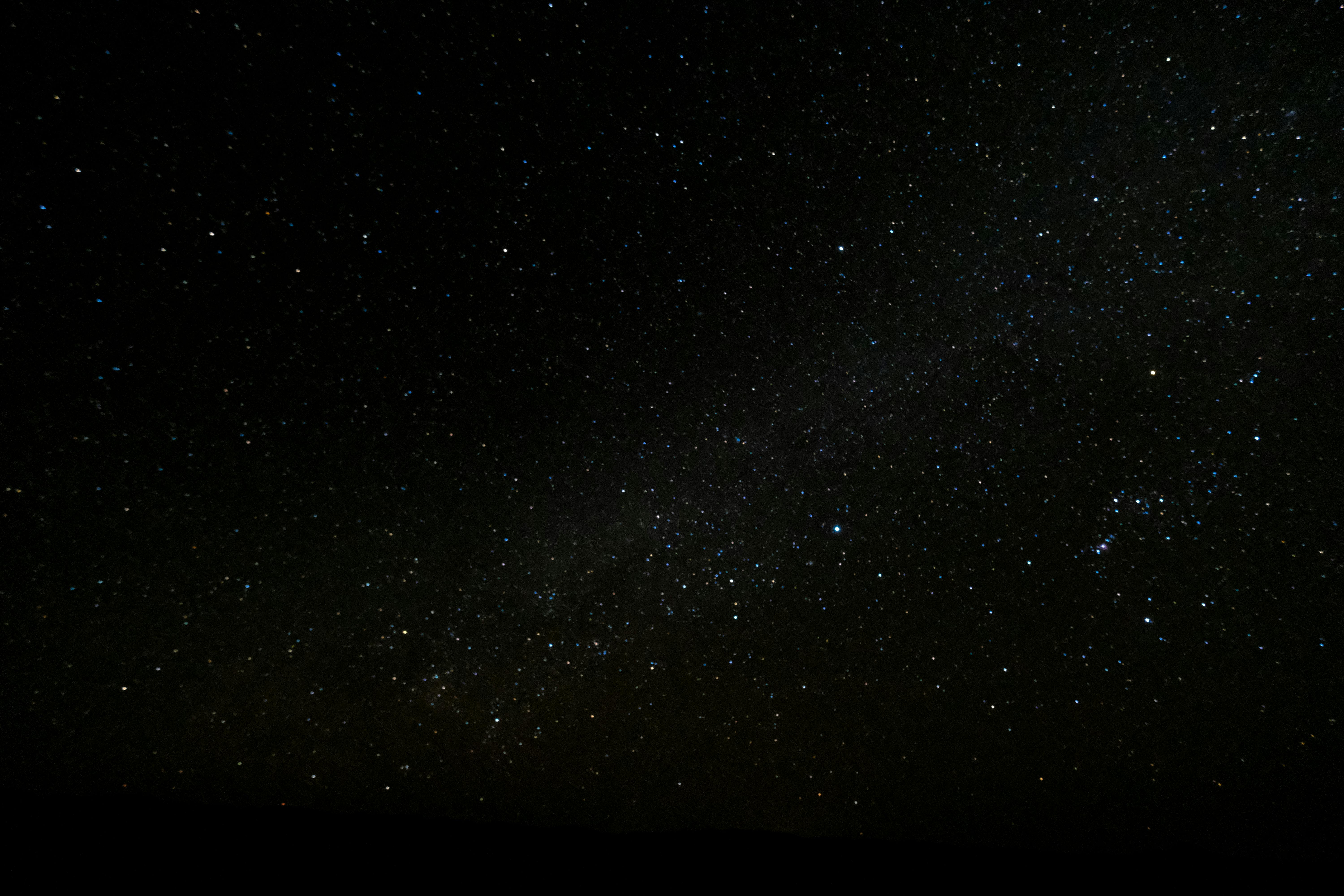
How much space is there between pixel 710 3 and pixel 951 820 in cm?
95

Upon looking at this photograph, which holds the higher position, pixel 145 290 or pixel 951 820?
pixel 145 290

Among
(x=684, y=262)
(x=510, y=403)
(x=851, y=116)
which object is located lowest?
(x=510, y=403)

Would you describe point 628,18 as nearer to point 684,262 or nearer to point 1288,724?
point 684,262

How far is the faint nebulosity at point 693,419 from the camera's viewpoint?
25.3 inches

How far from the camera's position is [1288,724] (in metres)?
0.68

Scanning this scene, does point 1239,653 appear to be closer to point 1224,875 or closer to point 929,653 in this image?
point 1224,875

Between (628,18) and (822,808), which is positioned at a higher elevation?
(628,18)

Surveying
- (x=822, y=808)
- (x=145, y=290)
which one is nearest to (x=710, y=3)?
(x=145, y=290)

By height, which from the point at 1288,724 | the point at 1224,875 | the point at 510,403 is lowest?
the point at 1224,875

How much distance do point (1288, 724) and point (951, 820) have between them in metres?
0.39

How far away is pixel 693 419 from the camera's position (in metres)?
0.70

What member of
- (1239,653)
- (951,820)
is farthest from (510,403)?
(1239,653)

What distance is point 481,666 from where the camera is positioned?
0.71 m

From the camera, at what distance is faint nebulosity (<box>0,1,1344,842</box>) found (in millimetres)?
643
